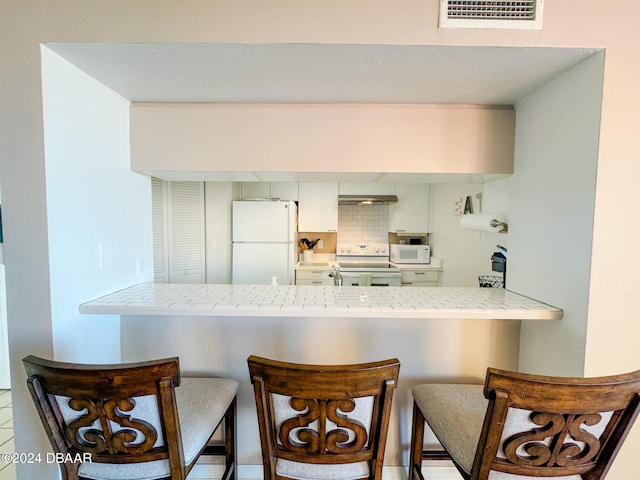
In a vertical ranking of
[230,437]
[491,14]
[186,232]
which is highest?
[491,14]

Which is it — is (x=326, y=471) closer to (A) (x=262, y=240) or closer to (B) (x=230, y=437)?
(B) (x=230, y=437)

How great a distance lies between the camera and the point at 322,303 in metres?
1.16

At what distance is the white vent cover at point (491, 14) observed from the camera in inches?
35.8

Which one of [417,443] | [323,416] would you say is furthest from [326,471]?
[417,443]

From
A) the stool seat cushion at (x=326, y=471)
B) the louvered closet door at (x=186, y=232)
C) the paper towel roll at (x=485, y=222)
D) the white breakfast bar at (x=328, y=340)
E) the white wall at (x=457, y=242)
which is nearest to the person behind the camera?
the stool seat cushion at (x=326, y=471)

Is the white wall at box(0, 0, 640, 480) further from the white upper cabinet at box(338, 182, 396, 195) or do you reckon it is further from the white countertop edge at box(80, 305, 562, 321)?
the white upper cabinet at box(338, 182, 396, 195)

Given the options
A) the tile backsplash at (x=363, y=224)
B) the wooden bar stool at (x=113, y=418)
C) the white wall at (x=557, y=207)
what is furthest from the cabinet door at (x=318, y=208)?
the wooden bar stool at (x=113, y=418)

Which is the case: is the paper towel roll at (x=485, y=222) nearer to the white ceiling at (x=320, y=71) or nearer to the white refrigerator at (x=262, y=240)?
the white ceiling at (x=320, y=71)

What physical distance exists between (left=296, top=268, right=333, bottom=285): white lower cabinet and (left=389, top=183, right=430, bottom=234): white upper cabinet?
115 cm

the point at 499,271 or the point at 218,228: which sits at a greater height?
the point at 218,228

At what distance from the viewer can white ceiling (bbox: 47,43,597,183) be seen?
3.11 ft

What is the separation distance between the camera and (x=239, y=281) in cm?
318

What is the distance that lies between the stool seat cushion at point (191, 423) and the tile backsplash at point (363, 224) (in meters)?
2.83

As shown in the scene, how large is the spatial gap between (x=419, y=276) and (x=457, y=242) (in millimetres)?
737
